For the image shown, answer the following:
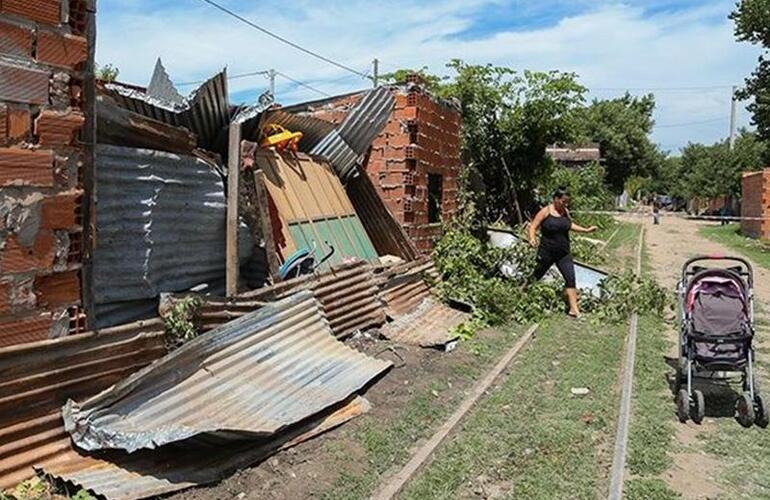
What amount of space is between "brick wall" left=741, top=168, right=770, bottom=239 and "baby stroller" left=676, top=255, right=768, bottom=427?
79.4 ft

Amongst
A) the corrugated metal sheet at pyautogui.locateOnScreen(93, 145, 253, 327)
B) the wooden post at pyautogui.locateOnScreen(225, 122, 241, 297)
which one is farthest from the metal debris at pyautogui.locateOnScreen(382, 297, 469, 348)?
the corrugated metal sheet at pyautogui.locateOnScreen(93, 145, 253, 327)

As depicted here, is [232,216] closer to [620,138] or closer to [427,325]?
[427,325]

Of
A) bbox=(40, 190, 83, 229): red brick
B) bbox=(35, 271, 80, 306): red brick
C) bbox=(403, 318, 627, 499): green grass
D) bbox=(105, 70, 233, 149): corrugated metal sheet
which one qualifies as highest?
bbox=(105, 70, 233, 149): corrugated metal sheet

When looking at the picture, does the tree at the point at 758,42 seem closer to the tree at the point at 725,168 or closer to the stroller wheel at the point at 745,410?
the tree at the point at 725,168

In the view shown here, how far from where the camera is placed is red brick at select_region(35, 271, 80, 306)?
4691 millimetres

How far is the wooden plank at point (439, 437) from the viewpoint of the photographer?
16.2 ft

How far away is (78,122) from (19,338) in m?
1.54

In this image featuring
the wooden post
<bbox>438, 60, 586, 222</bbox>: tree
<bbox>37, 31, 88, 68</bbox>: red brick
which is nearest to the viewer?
<bbox>37, 31, 88, 68</bbox>: red brick

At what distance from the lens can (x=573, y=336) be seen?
1011 cm

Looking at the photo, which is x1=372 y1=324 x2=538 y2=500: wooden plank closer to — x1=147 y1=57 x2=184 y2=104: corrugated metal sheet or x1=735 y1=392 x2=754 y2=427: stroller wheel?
x1=735 y1=392 x2=754 y2=427: stroller wheel

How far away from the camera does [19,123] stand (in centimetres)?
450

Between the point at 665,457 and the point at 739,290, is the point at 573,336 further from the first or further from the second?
the point at 665,457

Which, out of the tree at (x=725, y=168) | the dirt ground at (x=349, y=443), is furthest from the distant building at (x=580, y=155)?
the dirt ground at (x=349, y=443)

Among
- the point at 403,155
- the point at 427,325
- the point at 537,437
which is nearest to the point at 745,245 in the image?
the point at 403,155
